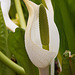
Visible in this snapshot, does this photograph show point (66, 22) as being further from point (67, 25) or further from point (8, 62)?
point (8, 62)

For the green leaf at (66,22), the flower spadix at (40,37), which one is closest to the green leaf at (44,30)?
the flower spadix at (40,37)

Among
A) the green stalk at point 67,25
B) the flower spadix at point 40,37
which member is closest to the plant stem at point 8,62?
the flower spadix at point 40,37

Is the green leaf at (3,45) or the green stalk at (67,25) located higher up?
the green leaf at (3,45)

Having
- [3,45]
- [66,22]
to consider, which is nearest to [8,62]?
[3,45]

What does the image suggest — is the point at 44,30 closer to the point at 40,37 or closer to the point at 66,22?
the point at 40,37

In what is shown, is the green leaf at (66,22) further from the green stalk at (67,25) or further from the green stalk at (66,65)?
the green stalk at (66,65)

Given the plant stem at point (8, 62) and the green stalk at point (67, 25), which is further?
the green stalk at point (67, 25)

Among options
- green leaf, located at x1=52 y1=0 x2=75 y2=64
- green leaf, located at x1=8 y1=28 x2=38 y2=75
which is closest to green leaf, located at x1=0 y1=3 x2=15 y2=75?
green leaf, located at x1=8 y1=28 x2=38 y2=75

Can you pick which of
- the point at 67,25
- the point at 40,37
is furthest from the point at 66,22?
the point at 40,37

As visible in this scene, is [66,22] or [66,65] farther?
[66,22]

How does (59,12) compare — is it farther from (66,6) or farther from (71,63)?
(71,63)
